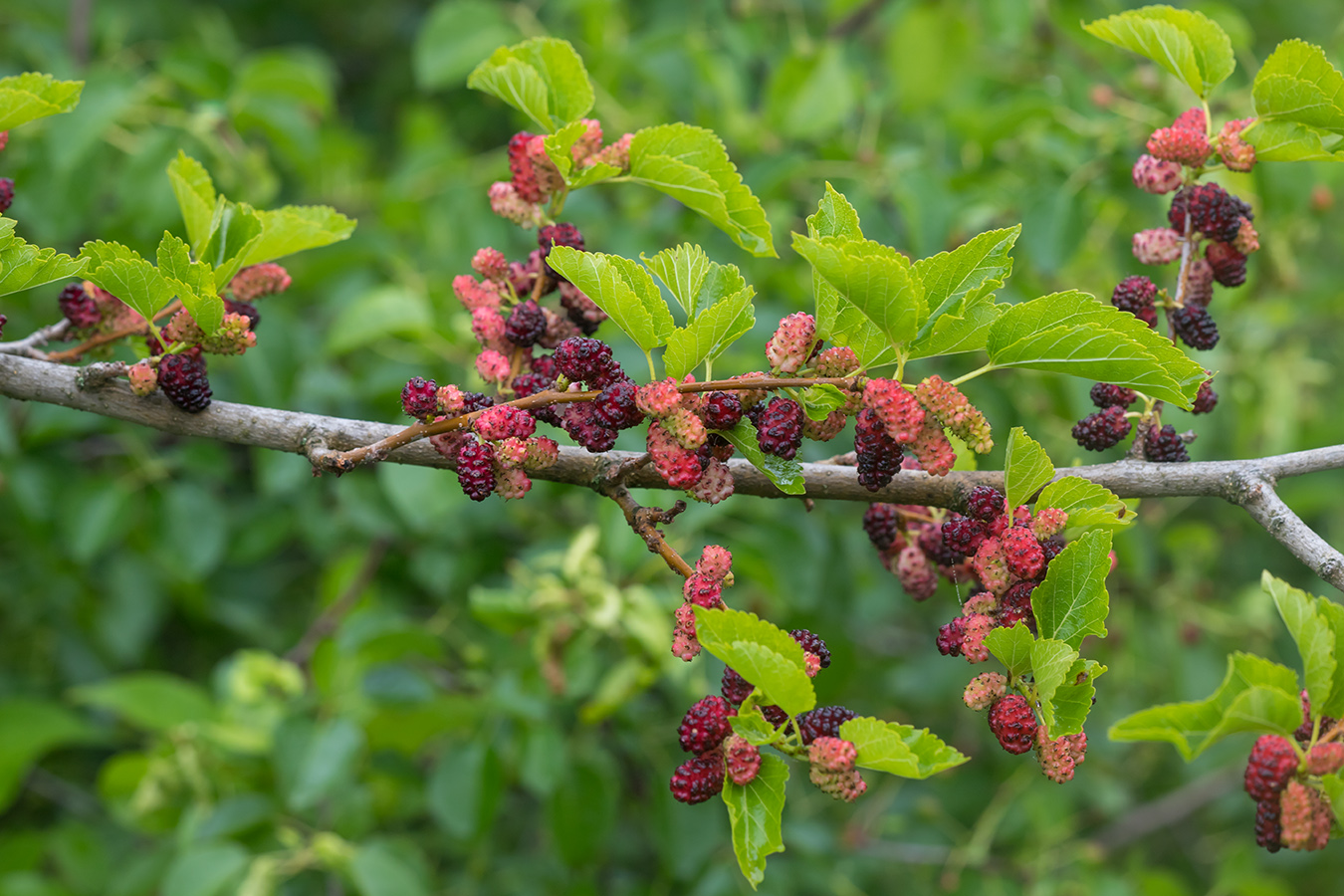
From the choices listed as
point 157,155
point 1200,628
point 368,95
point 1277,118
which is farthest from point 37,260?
point 368,95

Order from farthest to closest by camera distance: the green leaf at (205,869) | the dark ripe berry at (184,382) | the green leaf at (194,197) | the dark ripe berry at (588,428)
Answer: the green leaf at (205,869)
the green leaf at (194,197)
the dark ripe berry at (184,382)
the dark ripe berry at (588,428)

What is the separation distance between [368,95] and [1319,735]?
4948 mm

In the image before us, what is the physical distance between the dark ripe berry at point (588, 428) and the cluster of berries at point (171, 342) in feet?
1.25

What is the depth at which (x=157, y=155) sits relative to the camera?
98.6 inches

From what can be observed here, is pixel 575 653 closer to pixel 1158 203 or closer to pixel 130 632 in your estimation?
pixel 130 632

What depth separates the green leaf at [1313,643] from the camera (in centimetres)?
106

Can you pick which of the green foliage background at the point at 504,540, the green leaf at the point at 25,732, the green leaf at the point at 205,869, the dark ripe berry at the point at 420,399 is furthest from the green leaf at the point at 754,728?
the green leaf at the point at 25,732

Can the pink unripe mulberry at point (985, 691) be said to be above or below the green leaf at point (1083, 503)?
below

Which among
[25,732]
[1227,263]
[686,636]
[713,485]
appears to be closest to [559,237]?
[713,485]

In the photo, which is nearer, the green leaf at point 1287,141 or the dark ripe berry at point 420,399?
the dark ripe berry at point 420,399

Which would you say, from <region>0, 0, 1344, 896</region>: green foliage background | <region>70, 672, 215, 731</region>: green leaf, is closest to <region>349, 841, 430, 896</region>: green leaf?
<region>0, 0, 1344, 896</region>: green foliage background

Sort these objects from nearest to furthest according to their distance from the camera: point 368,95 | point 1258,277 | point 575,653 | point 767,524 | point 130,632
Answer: point 575,653 → point 767,524 → point 130,632 → point 1258,277 → point 368,95

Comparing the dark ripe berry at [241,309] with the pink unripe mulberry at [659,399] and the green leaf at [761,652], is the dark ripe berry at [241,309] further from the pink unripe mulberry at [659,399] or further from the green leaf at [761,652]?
the green leaf at [761,652]

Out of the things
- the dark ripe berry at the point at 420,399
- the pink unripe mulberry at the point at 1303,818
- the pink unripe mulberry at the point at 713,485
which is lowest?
the pink unripe mulberry at the point at 1303,818
